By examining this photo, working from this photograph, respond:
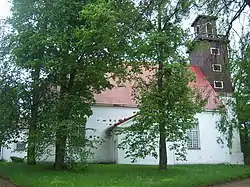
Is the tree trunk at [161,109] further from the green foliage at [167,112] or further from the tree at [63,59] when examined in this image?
the tree at [63,59]

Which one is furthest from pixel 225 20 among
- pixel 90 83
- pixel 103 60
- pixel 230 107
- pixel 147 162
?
pixel 147 162

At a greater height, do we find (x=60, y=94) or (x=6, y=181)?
(x=60, y=94)

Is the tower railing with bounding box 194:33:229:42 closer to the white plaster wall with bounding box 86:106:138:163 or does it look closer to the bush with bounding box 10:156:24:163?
the white plaster wall with bounding box 86:106:138:163

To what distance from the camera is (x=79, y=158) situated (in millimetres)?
18188

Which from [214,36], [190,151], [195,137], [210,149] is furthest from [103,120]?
[214,36]

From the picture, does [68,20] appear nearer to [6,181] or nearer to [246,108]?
[6,181]

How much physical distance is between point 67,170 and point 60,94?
4.23 meters

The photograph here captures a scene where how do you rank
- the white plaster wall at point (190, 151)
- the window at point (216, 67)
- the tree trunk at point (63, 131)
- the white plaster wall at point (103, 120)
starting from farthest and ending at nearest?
the white plaster wall at point (103, 120) < the white plaster wall at point (190, 151) < the tree trunk at point (63, 131) < the window at point (216, 67)

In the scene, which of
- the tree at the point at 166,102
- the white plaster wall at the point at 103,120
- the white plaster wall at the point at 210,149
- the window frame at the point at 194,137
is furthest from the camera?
the window frame at the point at 194,137

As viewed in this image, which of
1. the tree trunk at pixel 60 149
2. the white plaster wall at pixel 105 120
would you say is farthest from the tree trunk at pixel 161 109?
the white plaster wall at pixel 105 120

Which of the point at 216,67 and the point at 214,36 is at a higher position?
the point at 214,36

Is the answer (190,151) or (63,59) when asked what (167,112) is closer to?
(63,59)

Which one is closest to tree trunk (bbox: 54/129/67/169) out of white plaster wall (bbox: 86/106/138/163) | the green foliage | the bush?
the green foliage

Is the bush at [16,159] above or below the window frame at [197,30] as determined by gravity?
below
